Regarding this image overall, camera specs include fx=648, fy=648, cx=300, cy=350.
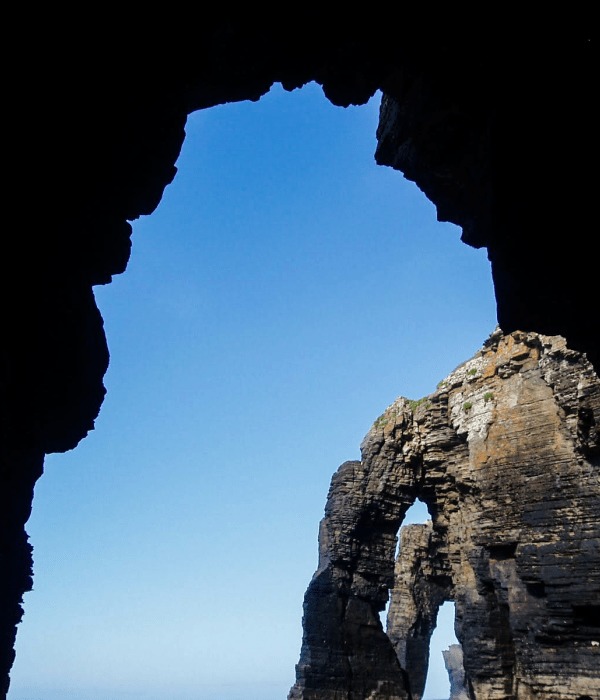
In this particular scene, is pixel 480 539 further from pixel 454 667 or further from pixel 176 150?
pixel 454 667

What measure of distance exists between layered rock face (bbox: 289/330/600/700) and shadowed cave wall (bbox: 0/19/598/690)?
54.1ft

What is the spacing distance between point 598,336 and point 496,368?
21.9m

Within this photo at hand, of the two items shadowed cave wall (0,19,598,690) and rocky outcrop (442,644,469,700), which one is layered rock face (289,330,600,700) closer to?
shadowed cave wall (0,19,598,690)

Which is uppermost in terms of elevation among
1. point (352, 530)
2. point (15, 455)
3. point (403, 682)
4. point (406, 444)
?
point (406, 444)

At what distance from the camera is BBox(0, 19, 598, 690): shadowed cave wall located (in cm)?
930

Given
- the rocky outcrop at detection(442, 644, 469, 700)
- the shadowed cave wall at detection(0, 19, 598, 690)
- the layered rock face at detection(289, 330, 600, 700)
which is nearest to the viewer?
the shadowed cave wall at detection(0, 19, 598, 690)

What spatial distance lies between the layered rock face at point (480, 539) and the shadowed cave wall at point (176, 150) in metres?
16.5

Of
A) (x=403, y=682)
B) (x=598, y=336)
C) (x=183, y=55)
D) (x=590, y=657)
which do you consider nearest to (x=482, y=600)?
(x=590, y=657)

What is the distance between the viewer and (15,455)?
10.6 m

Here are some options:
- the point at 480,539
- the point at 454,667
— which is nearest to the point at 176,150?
the point at 480,539

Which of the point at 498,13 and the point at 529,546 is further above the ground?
the point at 498,13

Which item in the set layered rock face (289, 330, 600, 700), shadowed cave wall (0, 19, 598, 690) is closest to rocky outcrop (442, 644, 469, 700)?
layered rock face (289, 330, 600, 700)

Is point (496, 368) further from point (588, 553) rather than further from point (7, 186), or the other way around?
point (7, 186)

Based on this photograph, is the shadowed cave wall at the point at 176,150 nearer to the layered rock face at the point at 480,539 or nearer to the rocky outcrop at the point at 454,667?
the layered rock face at the point at 480,539
